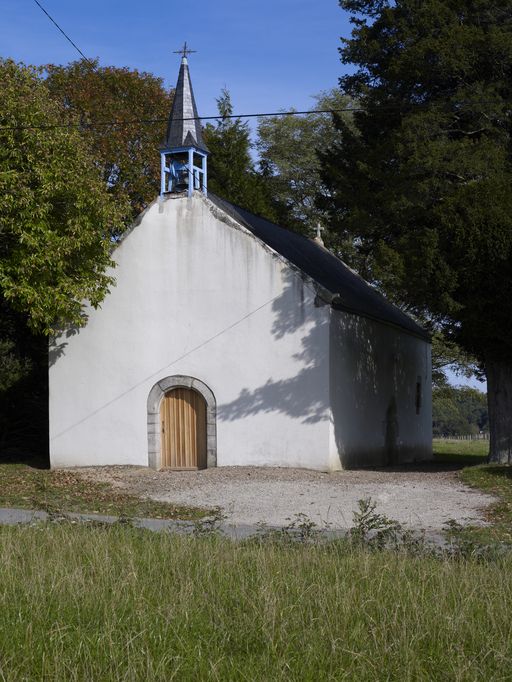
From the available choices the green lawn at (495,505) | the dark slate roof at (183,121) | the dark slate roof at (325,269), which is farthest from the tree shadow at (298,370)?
the dark slate roof at (183,121)

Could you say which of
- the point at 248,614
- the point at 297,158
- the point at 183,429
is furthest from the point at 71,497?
the point at 297,158

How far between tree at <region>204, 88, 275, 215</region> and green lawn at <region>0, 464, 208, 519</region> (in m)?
19.6

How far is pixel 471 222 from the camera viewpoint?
19328 mm

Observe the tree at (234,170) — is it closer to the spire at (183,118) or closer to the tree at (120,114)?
the tree at (120,114)

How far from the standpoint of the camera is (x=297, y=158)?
147ft

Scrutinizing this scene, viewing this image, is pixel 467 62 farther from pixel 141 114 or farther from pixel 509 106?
pixel 141 114

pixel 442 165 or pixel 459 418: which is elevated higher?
pixel 442 165

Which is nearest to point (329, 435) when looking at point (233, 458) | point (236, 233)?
point (233, 458)

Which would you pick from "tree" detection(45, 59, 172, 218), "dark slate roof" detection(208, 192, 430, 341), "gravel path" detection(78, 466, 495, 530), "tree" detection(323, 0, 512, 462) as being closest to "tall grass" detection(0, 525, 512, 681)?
"gravel path" detection(78, 466, 495, 530)

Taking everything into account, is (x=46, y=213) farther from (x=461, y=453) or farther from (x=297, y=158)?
(x=297, y=158)

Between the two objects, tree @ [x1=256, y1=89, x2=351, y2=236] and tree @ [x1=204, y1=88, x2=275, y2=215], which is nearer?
tree @ [x1=204, y1=88, x2=275, y2=215]

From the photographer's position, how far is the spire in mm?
23125

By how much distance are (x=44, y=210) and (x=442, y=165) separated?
8.89m

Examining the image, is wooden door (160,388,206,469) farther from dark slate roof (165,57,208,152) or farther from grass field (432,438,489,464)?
grass field (432,438,489,464)
